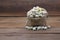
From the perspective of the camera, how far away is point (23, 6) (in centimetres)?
244

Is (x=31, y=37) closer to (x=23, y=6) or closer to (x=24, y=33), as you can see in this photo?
(x=24, y=33)

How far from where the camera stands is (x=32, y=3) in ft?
7.95

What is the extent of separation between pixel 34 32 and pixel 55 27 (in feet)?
0.85

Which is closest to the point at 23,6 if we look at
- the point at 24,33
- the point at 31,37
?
the point at 24,33

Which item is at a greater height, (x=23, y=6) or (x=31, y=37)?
(x=23, y=6)

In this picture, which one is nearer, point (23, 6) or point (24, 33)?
point (24, 33)

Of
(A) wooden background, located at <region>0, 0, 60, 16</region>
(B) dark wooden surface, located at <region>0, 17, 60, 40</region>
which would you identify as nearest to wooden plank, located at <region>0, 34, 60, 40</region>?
(B) dark wooden surface, located at <region>0, 17, 60, 40</region>

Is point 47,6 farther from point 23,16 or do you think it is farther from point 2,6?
point 2,6

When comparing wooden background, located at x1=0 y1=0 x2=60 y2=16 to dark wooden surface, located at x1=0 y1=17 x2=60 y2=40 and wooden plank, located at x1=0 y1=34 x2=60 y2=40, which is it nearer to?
dark wooden surface, located at x1=0 y1=17 x2=60 y2=40

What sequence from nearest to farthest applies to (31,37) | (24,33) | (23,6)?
(31,37) → (24,33) → (23,6)

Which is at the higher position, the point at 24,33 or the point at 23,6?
the point at 23,6

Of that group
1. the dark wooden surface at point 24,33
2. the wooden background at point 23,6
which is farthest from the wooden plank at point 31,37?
the wooden background at point 23,6

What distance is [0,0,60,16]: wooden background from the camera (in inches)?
95.2

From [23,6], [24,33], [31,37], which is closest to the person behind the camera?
[31,37]
